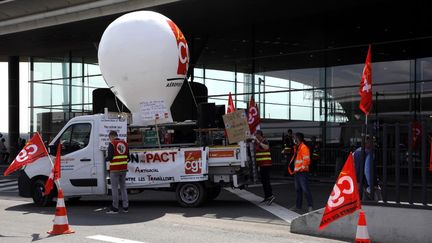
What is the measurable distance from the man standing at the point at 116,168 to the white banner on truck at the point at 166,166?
923 mm

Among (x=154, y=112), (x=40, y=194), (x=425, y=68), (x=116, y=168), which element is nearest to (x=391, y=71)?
(x=425, y=68)

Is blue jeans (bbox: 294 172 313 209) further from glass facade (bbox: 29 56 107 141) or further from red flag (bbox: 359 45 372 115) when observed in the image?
glass facade (bbox: 29 56 107 141)

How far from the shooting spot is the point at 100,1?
2094 centimetres

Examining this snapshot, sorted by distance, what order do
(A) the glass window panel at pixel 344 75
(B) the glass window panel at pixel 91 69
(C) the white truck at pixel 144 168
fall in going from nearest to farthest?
(C) the white truck at pixel 144 168 < (A) the glass window panel at pixel 344 75 < (B) the glass window panel at pixel 91 69

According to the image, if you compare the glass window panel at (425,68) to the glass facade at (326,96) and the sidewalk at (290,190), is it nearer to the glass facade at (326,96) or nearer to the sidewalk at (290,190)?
the glass facade at (326,96)

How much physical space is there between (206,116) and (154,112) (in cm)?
130

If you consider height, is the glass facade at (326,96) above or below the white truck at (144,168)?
above

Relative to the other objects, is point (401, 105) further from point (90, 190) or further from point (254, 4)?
point (90, 190)

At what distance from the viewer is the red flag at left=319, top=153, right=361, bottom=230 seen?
753 centimetres

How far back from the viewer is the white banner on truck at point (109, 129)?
12.4 m

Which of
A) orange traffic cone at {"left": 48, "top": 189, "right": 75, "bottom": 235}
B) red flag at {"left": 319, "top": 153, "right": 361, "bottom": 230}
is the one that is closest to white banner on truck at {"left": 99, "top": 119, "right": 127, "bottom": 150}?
orange traffic cone at {"left": 48, "top": 189, "right": 75, "bottom": 235}

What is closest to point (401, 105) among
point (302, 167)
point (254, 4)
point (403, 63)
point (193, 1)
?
point (403, 63)

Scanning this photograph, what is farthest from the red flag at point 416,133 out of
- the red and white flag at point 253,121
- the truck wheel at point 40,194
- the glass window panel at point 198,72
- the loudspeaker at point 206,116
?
the glass window panel at point 198,72

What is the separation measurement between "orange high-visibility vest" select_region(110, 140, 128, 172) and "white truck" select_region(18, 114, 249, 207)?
97 centimetres
